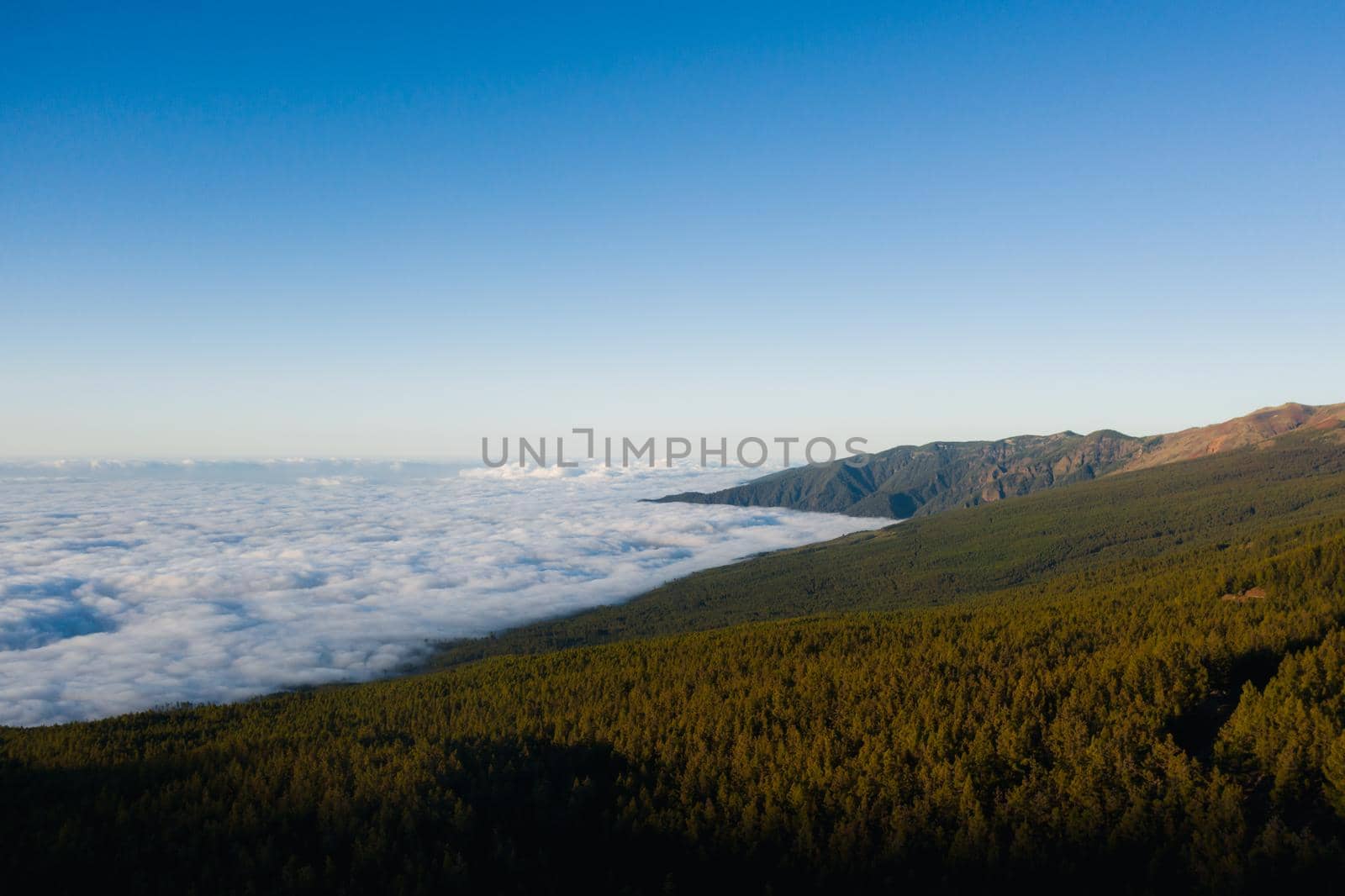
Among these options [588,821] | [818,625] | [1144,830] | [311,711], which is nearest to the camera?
[1144,830]


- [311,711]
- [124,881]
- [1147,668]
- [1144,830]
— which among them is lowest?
[311,711]

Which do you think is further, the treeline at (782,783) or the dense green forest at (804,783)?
the treeline at (782,783)

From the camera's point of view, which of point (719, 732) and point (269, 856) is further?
point (719, 732)

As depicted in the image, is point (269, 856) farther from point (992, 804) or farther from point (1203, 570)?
point (1203, 570)

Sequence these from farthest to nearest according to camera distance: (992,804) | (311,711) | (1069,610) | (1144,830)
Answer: (1069,610) → (311,711) → (992,804) → (1144,830)

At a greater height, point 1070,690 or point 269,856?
point 1070,690

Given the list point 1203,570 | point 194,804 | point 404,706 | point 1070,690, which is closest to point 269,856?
point 194,804

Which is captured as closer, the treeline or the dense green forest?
the dense green forest
